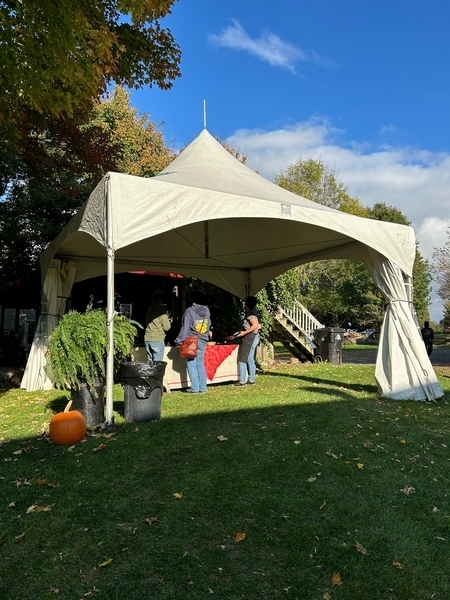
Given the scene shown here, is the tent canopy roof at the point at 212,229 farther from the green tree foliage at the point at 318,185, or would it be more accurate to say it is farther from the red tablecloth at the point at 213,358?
the green tree foliage at the point at 318,185

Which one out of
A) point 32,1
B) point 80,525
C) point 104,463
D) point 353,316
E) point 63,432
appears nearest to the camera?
point 80,525

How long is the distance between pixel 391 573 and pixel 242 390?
5558 millimetres

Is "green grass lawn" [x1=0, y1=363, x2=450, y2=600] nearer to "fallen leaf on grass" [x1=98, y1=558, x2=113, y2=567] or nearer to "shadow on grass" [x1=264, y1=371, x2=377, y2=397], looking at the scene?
"fallen leaf on grass" [x1=98, y1=558, x2=113, y2=567]

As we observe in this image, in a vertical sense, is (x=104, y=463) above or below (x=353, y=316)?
below

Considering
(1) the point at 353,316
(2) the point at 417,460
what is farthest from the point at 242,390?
(1) the point at 353,316

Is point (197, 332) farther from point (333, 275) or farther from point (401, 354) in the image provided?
point (333, 275)

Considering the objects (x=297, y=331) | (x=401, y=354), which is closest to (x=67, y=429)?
(x=401, y=354)

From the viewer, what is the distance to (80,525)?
3.20 meters

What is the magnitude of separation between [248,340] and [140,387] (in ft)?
11.3

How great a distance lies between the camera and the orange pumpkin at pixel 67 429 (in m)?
4.73

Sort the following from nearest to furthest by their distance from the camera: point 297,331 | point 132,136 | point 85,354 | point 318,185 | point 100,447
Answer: point 100,447
point 85,354
point 297,331
point 132,136
point 318,185

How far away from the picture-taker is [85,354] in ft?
17.3

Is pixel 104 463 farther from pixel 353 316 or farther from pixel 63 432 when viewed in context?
pixel 353 316

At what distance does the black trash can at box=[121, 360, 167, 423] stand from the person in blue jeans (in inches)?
123
